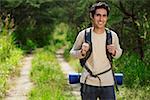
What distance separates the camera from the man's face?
4.89m

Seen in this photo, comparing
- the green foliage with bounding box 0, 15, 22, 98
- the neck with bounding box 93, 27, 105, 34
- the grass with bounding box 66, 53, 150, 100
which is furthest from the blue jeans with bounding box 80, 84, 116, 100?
the green foliage with bounding box 0, 15, 22, 98

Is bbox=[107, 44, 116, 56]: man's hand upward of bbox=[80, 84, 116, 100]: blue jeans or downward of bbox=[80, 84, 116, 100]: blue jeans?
upward

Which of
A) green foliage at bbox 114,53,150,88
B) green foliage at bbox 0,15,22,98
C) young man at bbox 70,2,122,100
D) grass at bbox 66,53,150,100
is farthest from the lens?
green foliage at bbox 0,15,22,98

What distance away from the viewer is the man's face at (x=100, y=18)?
4.89 m

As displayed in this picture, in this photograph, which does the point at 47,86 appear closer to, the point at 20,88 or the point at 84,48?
the point at 20,88

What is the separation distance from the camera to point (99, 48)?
4914 millimetres

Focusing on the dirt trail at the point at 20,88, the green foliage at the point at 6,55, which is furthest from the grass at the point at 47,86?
the green foliage at the point at 6,55

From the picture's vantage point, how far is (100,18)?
4895 millimetres

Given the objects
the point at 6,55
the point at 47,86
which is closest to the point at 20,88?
the point at 47,86

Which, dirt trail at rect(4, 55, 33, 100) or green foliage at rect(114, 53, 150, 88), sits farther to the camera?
green foliage at rect(114, 53, 150, 88)

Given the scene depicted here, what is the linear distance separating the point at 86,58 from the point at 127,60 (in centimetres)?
756

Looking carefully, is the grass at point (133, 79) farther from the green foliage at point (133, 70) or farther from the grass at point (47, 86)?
the grass at point (47, 86)

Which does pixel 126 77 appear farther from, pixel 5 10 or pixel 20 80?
pixel 5 10

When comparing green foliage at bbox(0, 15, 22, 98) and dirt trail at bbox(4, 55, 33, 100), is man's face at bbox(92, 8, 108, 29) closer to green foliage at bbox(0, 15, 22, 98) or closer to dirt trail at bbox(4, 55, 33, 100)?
dirt trail at bbox(4, 55, 33, 100)
